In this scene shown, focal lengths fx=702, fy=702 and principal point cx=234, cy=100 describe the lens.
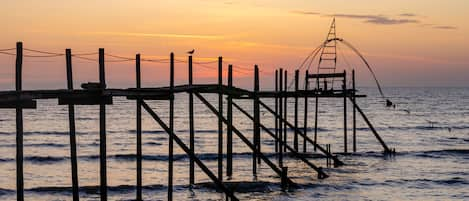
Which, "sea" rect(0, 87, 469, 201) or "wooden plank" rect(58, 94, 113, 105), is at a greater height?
"wooden plank" rect(58, 94, 113, 105)

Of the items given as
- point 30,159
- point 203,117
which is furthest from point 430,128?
point 30,159

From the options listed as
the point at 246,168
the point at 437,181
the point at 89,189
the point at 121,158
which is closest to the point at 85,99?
the point at 89,189

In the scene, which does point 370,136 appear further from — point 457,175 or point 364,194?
point 364,194

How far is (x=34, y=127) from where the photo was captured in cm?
7231

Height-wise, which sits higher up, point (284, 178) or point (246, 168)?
point (284, 178)

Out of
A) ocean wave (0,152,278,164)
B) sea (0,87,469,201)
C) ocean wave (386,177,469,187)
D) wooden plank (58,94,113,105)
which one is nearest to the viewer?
wooden plank (58,94,113,105)

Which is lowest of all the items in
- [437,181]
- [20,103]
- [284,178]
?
[437,181]

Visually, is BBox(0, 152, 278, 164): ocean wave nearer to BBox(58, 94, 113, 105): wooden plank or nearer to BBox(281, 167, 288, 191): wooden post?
BBox(281, 167, 288, 191): wooden post

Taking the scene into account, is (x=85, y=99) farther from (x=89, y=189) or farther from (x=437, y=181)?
(x=437, y=181)

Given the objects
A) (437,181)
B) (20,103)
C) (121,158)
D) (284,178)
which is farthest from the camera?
(121,158)

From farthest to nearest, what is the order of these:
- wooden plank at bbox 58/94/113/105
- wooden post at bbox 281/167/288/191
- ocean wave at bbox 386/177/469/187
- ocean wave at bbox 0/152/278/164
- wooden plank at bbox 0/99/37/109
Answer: ocean wave at bbox 0/152/278/164 → ocean wave at bbox 386/177/469/187 → wooden post at bbox 281/167/288/191 → wooden plank at bbox 58/94/113/105 → wooden plank at bbox 0/99/37/109

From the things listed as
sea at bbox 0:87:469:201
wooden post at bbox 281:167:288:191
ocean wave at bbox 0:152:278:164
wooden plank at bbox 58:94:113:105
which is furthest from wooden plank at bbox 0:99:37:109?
ocean wave at bbox 0:152:278:164

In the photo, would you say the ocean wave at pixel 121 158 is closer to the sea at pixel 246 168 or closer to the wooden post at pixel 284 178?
the sea at pixel 246 168

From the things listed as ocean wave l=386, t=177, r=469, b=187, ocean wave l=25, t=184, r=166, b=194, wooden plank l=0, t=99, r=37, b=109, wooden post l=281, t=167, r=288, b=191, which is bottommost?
ocean wave l=386, t=177, r=469, b=187
